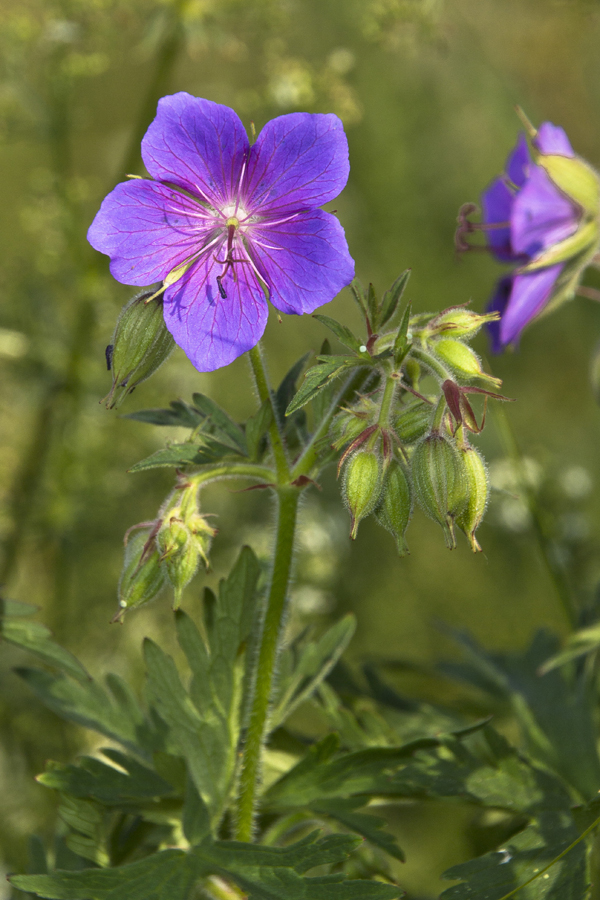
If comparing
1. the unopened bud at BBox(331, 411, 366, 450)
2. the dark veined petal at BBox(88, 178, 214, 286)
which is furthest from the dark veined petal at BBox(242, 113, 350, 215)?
the unopened bud at BBox(331, 411, 366, 450)

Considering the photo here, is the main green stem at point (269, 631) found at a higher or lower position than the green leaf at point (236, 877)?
higher

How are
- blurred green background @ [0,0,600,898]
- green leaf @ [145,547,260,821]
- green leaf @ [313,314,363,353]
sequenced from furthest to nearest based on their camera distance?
blurred green background @ [0,0,600,898]
green leaf @ [145,547,260,821]
green leaf @ [313,314,363,353]

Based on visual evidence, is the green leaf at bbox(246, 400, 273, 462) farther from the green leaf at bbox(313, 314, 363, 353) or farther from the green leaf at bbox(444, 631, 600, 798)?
the green leaf at bbox(444, 631, 600, 798)

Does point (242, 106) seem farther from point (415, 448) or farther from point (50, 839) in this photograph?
point (50, 839)

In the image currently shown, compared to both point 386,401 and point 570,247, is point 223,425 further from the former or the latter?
point 570,247

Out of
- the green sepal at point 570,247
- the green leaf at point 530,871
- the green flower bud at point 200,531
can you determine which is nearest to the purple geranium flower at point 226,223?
the green flower bud at point 200,531

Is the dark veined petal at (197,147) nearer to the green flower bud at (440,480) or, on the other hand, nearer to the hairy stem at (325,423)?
the hairy stem at (325,423)

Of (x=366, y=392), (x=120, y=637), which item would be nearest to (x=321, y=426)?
(x=366, y=392)

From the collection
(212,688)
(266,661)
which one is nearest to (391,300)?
(266,661)
